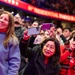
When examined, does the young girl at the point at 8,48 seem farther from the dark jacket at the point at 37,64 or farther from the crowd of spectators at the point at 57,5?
the crowd of spectators at the point at 57,5

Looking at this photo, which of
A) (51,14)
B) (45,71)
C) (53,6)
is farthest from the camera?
(53,6)

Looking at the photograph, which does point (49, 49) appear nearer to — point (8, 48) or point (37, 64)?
point (37, 64)

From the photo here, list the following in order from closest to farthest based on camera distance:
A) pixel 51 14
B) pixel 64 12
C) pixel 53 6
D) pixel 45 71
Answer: pixel 45 71
pixel 51 14
pixel 53 6
pixel 64 12

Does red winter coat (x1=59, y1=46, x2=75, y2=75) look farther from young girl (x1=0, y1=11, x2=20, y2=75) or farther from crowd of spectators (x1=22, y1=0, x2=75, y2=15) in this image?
crowd of spectators (x1=22, y1=0, x2=75, y2=15)

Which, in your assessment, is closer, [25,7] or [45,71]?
[45,71]

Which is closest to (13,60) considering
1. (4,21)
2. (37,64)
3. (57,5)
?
(4,21)

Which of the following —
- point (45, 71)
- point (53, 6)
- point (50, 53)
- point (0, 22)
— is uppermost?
point (53, 6)

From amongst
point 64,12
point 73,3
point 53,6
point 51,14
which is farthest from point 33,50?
point 73,3

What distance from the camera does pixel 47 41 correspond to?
3.46 m

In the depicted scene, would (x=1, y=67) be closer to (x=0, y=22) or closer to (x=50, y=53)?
(x=0, y=22)

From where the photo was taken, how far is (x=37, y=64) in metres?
3.38

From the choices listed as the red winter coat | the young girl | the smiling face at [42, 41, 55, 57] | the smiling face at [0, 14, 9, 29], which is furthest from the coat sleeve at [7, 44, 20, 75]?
the red winter coat

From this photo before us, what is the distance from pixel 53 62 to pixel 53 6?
13.3m

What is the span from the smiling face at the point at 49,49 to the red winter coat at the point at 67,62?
74 centimetres
